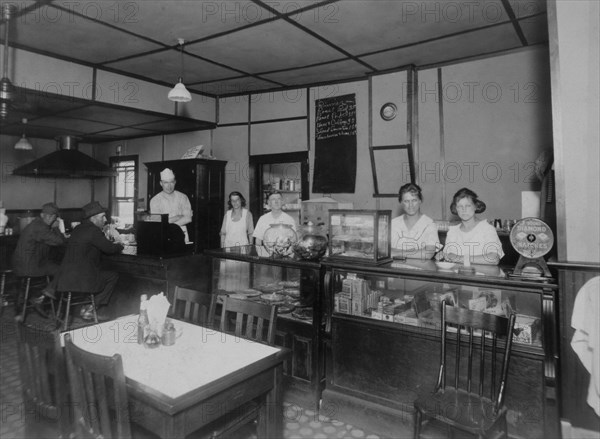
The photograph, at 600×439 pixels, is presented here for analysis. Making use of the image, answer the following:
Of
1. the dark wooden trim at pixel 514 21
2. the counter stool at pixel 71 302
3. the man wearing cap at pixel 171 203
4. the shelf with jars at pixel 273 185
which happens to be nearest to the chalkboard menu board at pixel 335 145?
the shelf with jars at pixel 273 185

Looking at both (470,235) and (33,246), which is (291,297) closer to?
(470,235)

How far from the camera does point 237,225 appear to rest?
5516 millimetres

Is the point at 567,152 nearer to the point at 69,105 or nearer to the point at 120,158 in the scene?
the point at 69,105

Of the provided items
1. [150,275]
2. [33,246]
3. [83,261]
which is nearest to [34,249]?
[33,246]

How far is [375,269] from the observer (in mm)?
2812

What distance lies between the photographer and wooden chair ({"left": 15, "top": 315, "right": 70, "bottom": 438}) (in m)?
1.92

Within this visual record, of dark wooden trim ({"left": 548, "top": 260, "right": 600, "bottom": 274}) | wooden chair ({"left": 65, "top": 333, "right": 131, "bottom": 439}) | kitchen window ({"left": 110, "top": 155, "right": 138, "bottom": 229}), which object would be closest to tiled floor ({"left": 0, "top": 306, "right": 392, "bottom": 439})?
→ wooden chair ({"left": 65, "top": 333, "right": 131, "bottom": 439})

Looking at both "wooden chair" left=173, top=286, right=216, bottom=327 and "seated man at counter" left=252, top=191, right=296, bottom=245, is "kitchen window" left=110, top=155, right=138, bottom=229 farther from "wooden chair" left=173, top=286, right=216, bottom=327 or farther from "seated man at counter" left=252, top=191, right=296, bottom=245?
"wooden chair" left=173, top=286, right=216, bottom=327

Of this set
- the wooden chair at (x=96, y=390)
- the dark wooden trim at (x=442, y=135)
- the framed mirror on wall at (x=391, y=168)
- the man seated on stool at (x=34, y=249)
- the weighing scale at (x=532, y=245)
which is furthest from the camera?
the framed mirror on wall at (x=391, y=168)

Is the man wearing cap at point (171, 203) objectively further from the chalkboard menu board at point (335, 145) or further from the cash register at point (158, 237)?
the chalkboard menu board at point (335, 145)

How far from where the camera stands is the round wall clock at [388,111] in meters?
5.43

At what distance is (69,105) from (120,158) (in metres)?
3.32

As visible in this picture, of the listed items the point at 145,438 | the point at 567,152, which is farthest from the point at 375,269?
the point at 145,438

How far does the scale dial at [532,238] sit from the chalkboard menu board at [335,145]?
3451mm
